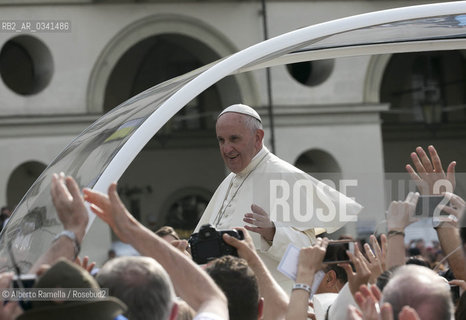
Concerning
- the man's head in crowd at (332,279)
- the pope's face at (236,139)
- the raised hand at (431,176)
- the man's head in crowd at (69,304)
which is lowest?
the man's head in crowd at (332,279)

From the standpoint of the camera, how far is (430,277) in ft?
11.3

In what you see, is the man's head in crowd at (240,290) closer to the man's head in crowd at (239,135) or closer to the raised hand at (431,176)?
the raised hand at (431,176)

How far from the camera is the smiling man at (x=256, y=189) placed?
6.68 m

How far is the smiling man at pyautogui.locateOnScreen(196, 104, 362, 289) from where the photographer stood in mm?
6676

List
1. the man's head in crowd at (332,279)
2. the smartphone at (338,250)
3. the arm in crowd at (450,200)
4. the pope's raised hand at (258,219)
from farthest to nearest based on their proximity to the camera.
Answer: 1. the man's head in crowd at (332,279)
2. the pope's raised hand at (258,219)
3. the arm in crowd at (450,200)
4. the smartphone at (338,250)

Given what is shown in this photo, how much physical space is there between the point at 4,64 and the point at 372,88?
776cm

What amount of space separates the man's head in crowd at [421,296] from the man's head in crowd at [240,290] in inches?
23.6

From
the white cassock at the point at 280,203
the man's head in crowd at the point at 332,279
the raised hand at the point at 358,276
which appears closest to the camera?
the raised hand at the point at 358,276

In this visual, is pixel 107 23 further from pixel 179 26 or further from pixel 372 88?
→ pixel 372 88

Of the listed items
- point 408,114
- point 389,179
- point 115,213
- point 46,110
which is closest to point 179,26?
point 46,110

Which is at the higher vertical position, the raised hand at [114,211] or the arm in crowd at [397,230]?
the raised hand at [114,211]

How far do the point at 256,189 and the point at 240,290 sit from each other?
3330 mm

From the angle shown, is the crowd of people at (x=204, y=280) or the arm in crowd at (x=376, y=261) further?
the arm in crowd at (x=376, y=261)

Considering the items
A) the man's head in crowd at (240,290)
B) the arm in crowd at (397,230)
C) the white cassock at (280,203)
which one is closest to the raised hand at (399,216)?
the arm in crowd at (397,230)
